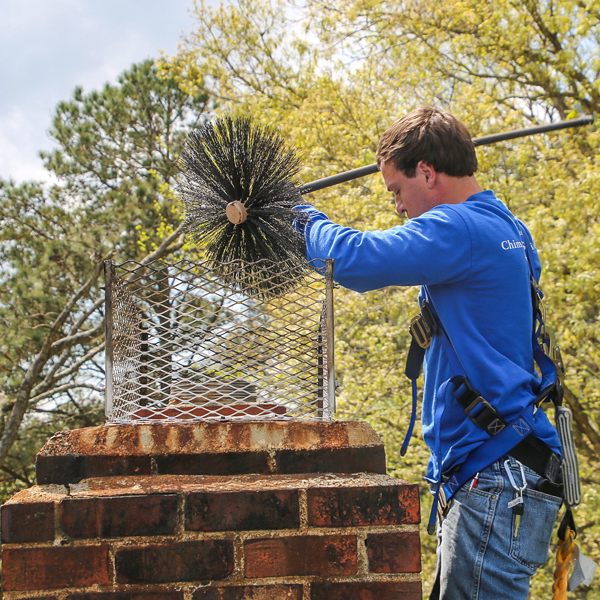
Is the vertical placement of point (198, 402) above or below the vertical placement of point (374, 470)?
above

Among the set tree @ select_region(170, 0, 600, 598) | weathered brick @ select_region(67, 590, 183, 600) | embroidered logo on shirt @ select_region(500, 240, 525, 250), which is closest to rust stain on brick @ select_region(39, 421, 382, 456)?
weathered brick @ select_region(67, 590, 183, 600)

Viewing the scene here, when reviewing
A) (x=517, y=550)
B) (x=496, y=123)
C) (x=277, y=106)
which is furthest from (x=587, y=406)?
(x=517, y=550)

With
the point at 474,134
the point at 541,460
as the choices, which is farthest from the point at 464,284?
the point at 474,134

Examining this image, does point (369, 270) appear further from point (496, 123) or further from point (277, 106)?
point (277, 106)

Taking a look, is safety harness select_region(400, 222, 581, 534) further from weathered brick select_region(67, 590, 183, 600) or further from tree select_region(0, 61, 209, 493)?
tree select_region(0, 61, 209, 493)

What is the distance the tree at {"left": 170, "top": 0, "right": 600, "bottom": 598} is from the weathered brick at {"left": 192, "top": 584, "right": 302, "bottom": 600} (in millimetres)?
5562

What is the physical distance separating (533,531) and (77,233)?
11507 mm

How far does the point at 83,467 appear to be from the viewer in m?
1.23

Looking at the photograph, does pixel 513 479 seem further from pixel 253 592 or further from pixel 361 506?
pixel 253 592

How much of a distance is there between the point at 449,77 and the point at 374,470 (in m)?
8.19

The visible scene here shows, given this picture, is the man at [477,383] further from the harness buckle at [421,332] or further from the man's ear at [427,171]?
the man's ear at [427,171]

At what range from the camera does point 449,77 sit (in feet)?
27.5

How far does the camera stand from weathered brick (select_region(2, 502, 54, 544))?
1116mm

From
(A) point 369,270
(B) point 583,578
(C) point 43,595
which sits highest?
(A) point 369,270
